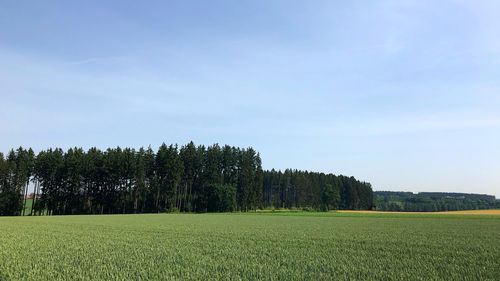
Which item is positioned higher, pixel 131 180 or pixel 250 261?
pixel 131 180

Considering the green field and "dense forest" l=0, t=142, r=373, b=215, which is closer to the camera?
the green field

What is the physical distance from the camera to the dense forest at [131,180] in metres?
99.9

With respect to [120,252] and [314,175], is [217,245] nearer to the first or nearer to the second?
[120,252]

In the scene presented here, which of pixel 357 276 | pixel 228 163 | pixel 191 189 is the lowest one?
pixel 357 276

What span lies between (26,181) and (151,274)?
325ft

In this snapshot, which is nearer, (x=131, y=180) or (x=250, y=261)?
(x=250, y=261)

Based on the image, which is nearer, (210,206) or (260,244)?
(260,244)

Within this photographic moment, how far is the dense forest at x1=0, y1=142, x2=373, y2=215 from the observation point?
99.9m

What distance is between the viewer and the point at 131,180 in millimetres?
108125

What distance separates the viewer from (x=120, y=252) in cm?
1905

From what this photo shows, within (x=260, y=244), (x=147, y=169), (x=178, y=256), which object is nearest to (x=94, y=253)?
(x=178, y=256)

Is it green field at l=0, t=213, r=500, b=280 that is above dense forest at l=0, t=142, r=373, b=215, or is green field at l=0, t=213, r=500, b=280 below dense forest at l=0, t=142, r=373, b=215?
below

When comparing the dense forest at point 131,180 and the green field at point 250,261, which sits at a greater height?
the dense forest at point 131,180

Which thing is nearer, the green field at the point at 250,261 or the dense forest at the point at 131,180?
the green field at the point at 250,261
